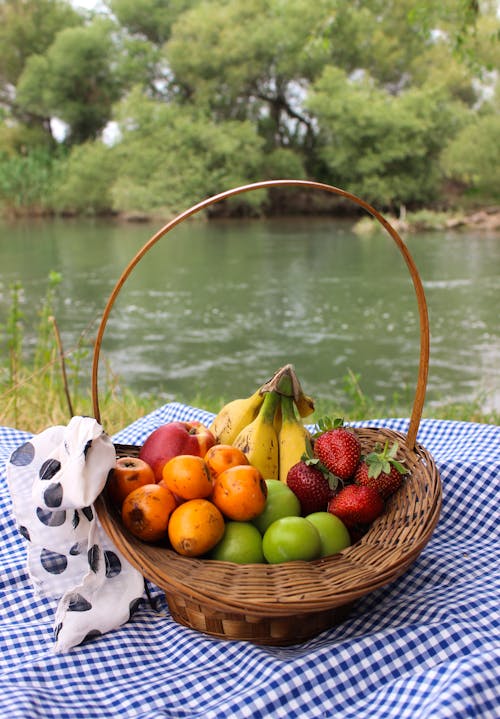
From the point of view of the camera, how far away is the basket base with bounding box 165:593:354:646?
1246 millimetres

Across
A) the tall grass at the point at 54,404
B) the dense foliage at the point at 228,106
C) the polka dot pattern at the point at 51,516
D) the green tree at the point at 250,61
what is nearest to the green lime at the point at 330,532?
the polka dot pattern at the point at 51,516

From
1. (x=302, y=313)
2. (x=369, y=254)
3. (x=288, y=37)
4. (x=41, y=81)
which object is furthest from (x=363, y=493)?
(x=41, y=81)

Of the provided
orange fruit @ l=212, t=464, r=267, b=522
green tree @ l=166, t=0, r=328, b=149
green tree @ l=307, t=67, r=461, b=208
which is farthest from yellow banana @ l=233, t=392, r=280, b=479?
green tree @ l=166, t=0, r=328, b=149

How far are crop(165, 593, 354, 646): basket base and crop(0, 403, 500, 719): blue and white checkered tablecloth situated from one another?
2 cm

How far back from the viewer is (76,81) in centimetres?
2572

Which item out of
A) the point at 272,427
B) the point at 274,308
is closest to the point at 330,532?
the point at 272,427

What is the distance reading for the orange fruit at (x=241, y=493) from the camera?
128 cm

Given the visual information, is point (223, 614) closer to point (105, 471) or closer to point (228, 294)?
point (105, 471)

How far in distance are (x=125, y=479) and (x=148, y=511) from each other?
107 millimetres

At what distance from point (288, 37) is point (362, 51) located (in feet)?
9.93

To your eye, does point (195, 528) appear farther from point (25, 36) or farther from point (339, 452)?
point (25, 36)

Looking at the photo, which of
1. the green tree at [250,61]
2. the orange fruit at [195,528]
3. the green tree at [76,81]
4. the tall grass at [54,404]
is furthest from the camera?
the green tree at [76,81]

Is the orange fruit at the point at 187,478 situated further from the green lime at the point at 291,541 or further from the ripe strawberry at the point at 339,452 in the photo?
the ripe strawberry at the point at 339,452

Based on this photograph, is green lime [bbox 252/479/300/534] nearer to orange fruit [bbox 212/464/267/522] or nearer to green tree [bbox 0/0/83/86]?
orange fruit [bbox 212/464/267/522]
